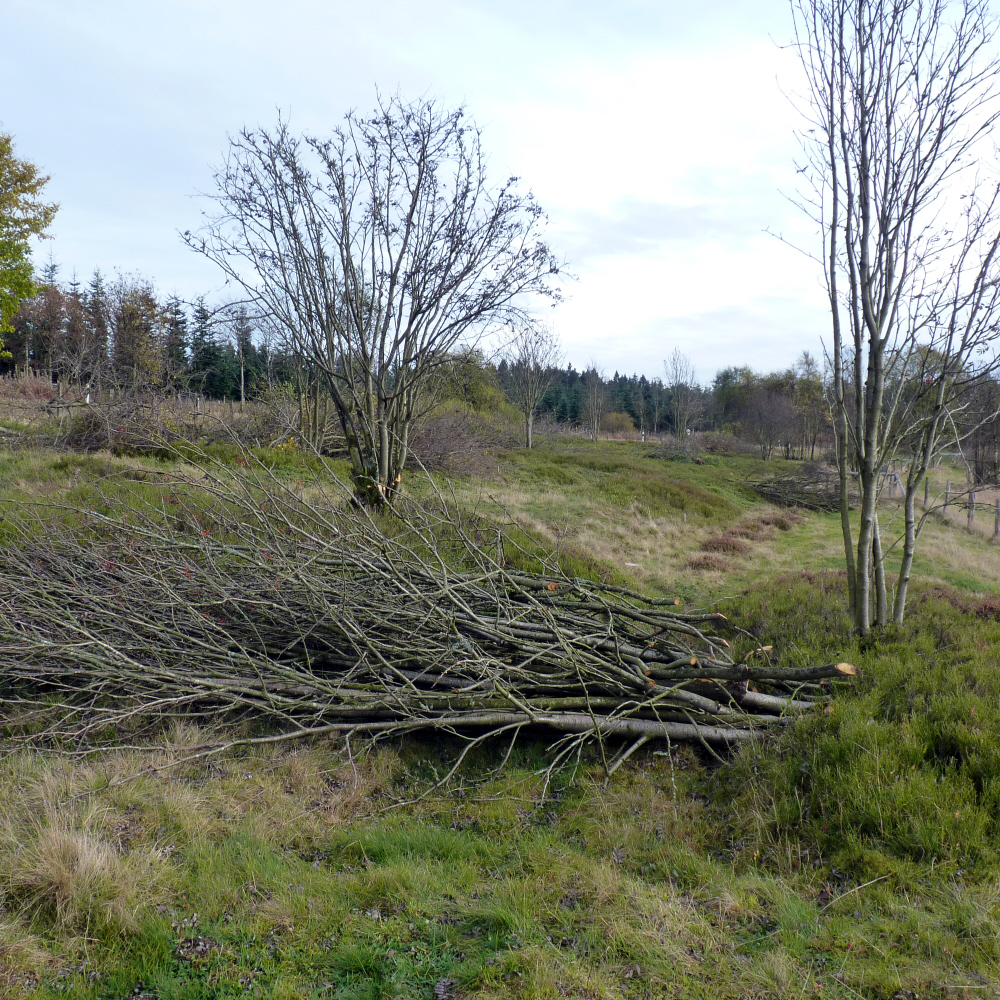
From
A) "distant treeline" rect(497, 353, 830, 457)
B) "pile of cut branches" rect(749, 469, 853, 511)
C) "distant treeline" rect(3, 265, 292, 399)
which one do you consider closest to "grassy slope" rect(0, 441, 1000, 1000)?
"distant treeline" rect(3, 265, 292, 399)

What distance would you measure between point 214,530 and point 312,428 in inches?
384

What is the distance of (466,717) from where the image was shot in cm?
445

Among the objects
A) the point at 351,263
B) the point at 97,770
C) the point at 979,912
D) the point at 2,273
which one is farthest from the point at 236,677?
the point at 2,273

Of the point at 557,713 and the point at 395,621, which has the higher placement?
the point at 395,621

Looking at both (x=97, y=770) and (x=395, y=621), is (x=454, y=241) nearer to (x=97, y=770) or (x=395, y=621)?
(x=395, y=621)

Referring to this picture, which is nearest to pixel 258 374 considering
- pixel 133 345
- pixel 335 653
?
pixel 133 345

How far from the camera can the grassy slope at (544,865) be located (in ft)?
8.17

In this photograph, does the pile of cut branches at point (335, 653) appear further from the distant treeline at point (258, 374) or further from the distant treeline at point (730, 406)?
the distant treeline at point (730, 406)

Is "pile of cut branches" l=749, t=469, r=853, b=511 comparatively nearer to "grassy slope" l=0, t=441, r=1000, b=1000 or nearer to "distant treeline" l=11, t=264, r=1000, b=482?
"distant treeline" l=11, t=264, r=1000, b=482

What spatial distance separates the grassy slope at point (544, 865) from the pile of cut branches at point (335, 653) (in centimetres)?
38

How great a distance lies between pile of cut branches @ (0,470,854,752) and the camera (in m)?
4.38

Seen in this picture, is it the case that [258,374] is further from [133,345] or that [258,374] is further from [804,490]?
[804,490]

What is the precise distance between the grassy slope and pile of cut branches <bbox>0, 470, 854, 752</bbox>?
1.24 feet

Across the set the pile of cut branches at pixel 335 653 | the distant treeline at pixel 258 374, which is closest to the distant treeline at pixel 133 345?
the distant treeline at pixel 258 374
